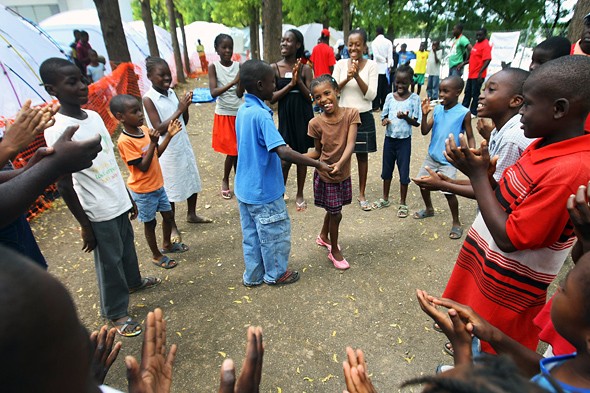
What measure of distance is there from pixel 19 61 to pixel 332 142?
7.48 m

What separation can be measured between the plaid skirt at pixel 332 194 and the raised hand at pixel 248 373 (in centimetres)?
237

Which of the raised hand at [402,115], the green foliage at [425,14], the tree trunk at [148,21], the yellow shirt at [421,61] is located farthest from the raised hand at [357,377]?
the green foliage at [425,14]

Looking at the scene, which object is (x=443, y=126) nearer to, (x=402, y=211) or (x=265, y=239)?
(x=402, y=211)

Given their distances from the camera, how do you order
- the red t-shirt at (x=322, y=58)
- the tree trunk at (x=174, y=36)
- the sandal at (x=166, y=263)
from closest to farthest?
the sandal at (x=166, y=263)
the red t-shirt at (x=322, y=58)
the tree trunk at (x=174, y=36)

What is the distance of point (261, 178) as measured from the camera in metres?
2.92

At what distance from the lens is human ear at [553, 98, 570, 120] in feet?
5.09

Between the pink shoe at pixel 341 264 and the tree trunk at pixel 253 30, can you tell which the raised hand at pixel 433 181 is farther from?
the tree trunk at pixel 253 30

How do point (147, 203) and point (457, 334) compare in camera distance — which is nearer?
point (457, 334)

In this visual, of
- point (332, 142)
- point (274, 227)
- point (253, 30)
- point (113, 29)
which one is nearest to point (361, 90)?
point (332, 142)

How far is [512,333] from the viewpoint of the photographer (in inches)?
74.6

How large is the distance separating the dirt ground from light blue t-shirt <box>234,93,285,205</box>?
3.34 ft

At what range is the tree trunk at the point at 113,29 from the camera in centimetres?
797

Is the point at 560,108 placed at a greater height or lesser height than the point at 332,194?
greater

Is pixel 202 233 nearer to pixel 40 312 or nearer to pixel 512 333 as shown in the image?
pixel 512 333
